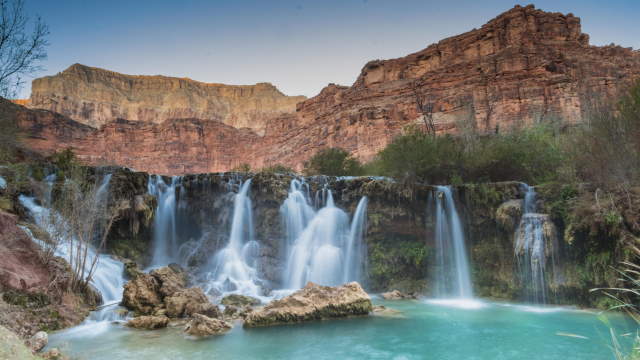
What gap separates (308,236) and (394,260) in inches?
170

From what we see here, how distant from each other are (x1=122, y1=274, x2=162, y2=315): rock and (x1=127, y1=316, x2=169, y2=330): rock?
112 centimetres

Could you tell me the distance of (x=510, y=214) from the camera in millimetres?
15969

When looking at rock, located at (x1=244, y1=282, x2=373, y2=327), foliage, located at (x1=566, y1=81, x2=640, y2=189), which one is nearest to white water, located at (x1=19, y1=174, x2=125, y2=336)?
rock, located at (x1=244, y1=282, x2=373, y2=327)

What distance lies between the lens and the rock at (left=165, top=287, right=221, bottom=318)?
A: 11930 mm

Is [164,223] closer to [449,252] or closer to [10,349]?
[449,252]

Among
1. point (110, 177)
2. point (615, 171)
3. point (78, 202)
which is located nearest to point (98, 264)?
point (78, 202)

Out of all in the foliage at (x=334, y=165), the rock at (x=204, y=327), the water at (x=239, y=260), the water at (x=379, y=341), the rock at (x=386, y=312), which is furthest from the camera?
the foliage at (x=334, y=165)

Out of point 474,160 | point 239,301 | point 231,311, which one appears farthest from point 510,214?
point 231,311

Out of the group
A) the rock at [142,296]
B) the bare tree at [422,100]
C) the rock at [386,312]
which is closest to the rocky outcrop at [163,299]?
the rock at [142,296]

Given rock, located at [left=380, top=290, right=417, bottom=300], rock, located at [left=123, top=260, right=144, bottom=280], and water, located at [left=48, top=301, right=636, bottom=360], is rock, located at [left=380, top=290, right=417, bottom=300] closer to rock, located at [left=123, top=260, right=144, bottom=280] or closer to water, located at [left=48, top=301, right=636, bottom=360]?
water, located at [left=48, top=301, right=636, bottom=360]

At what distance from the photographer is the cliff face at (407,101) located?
55.6 metres

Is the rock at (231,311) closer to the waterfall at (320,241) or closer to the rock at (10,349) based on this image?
the waterfall at (320,241)

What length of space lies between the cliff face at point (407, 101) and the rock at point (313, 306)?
14.8m

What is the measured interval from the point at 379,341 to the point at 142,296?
7.45 metres
